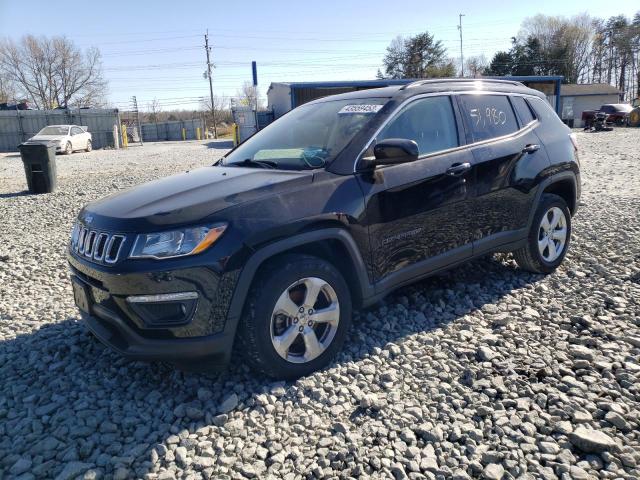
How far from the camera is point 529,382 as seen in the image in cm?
313

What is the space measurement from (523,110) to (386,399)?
10.7 ft

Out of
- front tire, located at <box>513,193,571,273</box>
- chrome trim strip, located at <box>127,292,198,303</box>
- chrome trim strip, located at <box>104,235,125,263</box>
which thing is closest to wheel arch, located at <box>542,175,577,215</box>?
front tire, located at <box>513,193,571,273</box>

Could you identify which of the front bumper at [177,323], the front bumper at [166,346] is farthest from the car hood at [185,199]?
the front bumper at [166,346]

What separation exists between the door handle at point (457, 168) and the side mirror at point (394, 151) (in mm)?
609

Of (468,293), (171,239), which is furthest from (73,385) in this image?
(468,293)

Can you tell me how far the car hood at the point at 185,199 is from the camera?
2.90 metres

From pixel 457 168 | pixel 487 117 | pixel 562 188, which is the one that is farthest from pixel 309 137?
pixel 562 188

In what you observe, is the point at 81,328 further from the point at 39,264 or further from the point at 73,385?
the point at 39,264

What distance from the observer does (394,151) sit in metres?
3.40

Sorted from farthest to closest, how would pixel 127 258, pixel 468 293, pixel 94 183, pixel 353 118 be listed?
pixel 94 183 < pixel 468 293 < pixel 353 118 < pixel 127 258

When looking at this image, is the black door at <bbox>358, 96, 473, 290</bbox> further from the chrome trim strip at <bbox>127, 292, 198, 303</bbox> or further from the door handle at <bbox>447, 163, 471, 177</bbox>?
the chrome trim strip at <bbox>127, 292, 198, 303</bbox>

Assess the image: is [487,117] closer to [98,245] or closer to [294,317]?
[294,317]

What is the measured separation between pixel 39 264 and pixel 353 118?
4.42 meters

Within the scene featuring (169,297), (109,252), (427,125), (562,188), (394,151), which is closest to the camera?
A: (169,297)
